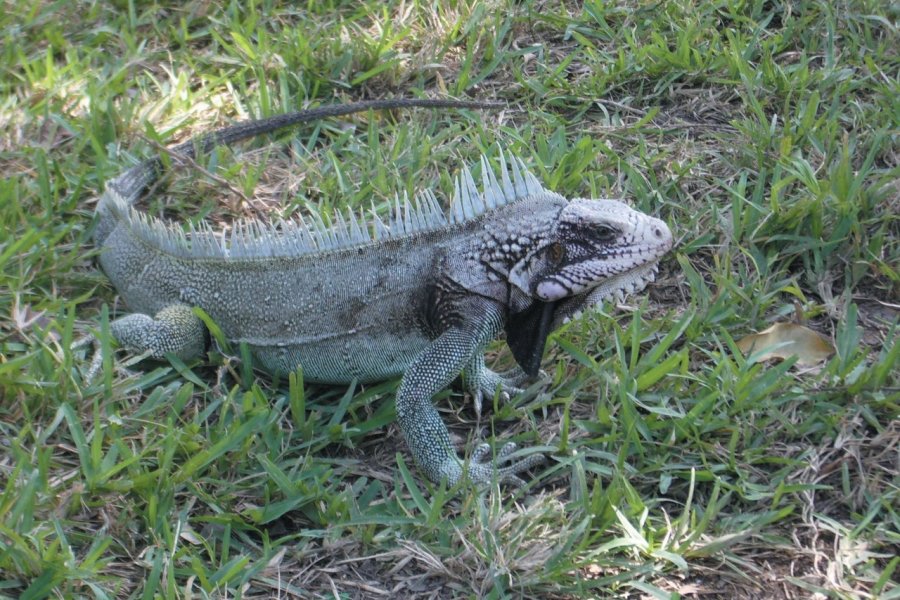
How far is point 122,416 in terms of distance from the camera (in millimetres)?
3979

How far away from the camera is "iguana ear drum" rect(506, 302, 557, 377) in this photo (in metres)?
4.06

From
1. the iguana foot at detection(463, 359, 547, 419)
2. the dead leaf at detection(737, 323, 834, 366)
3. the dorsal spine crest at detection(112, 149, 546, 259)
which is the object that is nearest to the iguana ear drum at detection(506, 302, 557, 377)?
the iguana foot at detection(463, 359, 547, 419)

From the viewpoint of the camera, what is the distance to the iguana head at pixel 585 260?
3.83 m

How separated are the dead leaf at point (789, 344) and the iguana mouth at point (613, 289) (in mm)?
679

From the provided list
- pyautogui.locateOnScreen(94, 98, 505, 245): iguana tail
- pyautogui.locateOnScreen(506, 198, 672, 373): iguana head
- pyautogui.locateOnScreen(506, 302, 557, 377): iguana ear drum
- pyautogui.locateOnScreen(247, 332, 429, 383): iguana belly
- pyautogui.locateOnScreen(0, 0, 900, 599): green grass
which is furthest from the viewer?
pyautogui.locateOnScreen(94, 98, 505, 245): iguana tail

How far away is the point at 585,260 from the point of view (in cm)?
386

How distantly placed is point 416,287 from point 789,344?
1.67m

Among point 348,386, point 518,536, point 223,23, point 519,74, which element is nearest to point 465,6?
point 519,74

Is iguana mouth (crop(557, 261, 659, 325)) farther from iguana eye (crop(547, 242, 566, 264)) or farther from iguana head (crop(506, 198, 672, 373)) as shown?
iguana eye (crop(547, 242, 566, 264))

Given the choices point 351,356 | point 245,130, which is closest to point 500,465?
point 351,356

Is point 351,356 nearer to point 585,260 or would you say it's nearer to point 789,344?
point 585,260

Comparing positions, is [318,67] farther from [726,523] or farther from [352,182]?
[726,523]

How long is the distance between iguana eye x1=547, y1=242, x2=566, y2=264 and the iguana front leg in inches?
18.3

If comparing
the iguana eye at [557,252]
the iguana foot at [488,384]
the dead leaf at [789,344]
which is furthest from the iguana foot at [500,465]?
the dead leaf at [789,344]
